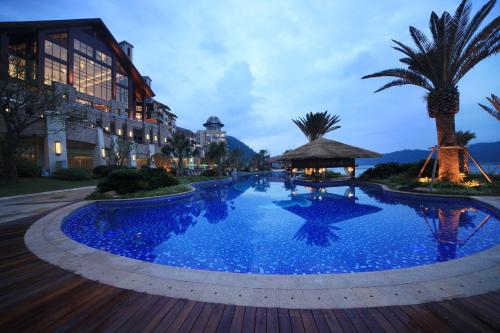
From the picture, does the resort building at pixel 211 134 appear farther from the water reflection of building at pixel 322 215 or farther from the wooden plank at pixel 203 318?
the wooden plank at pixel 203 318

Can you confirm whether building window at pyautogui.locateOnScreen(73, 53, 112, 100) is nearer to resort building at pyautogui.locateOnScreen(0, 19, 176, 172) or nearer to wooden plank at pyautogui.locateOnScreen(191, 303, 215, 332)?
resort building at pyautogui.locateOnScreen(0, 19, 176, 172)

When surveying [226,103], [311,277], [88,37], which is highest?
[226,103]

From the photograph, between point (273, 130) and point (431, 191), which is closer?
point (431, 191)

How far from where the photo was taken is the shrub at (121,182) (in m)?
12.9

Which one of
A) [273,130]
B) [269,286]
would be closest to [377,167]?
[269,286]

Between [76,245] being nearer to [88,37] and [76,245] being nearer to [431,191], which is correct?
[431,191]

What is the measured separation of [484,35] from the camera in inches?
423

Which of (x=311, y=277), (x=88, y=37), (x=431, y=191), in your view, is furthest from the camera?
(x=88, y=37)

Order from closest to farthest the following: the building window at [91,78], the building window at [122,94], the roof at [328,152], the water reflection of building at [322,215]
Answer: the water reflection of building at [322,215] < the roof at [328,152] < the building window at [91,78] < the building window at [122,94]

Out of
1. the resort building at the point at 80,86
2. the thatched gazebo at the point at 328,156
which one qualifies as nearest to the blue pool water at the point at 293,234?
the thatched gazebo at the point at 328,156

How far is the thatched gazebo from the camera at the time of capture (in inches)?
785

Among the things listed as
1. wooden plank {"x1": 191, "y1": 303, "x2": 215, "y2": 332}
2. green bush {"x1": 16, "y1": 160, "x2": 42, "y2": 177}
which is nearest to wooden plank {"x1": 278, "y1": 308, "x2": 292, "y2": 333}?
wooden plank {"x1": 191, "y1": 303, "x2": 215, "y2": 332}

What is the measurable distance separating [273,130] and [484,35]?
14098 centimetres

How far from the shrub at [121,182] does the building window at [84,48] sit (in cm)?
3258
